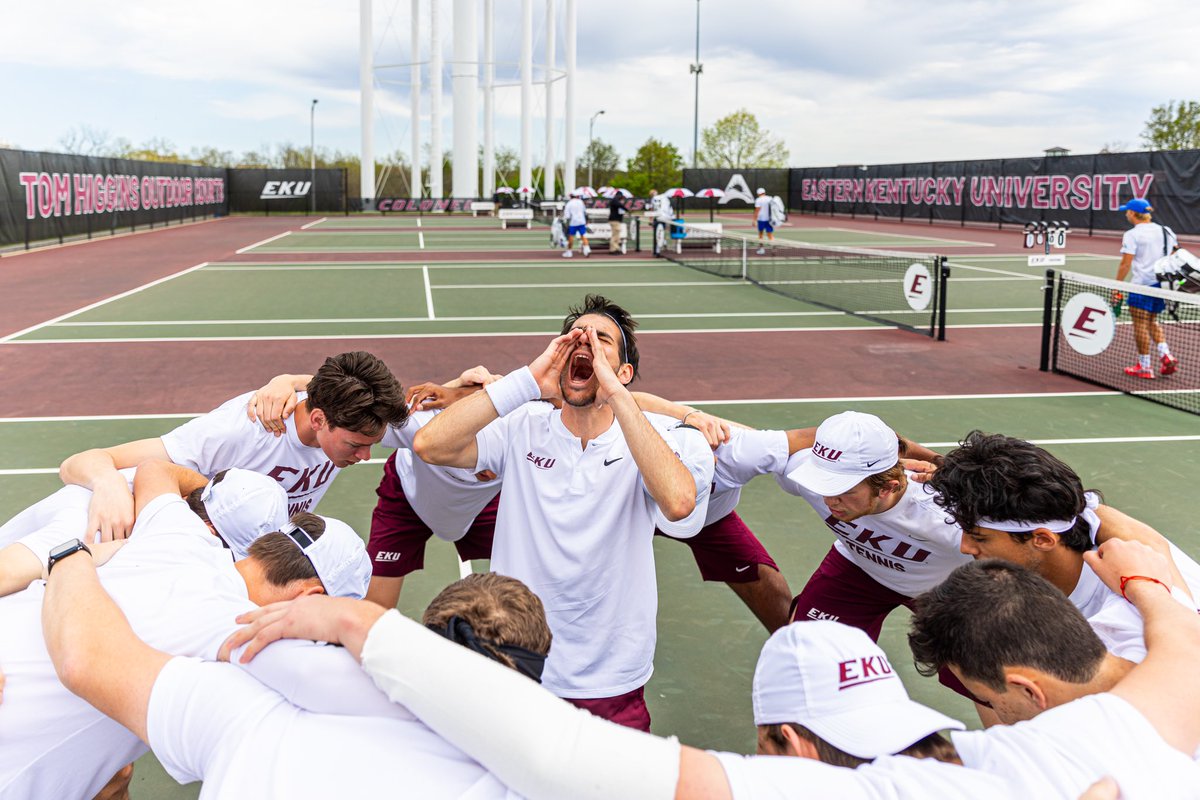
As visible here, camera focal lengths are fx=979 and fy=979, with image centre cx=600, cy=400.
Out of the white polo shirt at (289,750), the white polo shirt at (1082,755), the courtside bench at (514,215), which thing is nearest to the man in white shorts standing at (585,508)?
the white polo shirt at (1082,755)

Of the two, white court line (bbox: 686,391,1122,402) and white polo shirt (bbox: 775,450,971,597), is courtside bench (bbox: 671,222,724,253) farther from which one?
white polo shirt (bbox: 775,450,971,597)

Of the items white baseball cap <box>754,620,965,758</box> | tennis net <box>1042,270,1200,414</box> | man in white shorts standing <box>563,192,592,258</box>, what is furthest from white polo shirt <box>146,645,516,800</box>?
man in white shorts standing <box>563,192,592,258</box>

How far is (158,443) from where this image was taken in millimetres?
4129

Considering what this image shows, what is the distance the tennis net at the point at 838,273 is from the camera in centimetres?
1576

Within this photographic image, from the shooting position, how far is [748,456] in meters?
4.11

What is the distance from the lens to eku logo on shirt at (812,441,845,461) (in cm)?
358

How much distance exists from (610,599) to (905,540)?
1.37 meters

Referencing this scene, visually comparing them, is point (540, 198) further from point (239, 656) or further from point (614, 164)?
point (239, 656)

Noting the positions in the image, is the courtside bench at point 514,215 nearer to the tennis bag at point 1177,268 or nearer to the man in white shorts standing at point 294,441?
the tennis bag at point 1177,268

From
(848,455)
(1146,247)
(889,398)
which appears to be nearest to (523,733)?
(848,455)

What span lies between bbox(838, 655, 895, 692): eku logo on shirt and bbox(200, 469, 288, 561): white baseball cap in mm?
2127

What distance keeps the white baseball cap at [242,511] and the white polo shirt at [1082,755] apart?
2.34 metres

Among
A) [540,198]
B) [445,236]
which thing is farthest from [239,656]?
[540,198]

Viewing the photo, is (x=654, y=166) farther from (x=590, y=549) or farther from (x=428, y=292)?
(x=590, y=549)
